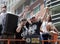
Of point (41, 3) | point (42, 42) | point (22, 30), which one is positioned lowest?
point (42, 42)

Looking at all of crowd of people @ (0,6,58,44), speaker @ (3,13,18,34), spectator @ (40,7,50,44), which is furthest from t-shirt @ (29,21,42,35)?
speaker @ (3,13,18,34)

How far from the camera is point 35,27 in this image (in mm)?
5840

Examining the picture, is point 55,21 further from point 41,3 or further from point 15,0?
point 15,0

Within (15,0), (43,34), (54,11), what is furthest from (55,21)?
(43,34)

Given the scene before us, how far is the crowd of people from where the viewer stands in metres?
5.79

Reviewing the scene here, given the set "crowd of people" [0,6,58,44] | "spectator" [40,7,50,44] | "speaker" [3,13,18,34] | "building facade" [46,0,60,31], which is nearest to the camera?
"speaker" [3,13,18,34]

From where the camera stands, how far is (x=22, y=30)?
5938 millimetres

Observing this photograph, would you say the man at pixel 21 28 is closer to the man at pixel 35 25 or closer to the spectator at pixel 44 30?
the man at pixel 35 25

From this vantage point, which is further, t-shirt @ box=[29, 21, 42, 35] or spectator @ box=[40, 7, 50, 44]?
spectator @ box=[40, 7, 50, 44]

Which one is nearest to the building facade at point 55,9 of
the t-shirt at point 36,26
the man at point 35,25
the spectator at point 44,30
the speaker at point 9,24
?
the spectator at point 44,30

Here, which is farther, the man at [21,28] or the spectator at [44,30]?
the spectator at [44,30]

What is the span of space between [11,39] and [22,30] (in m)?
0.52

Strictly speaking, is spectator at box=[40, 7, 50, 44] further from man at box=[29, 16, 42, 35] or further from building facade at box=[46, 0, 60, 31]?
building facade at box=[46, 0, 60, 31]

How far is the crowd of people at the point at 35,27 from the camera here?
5787 mm
